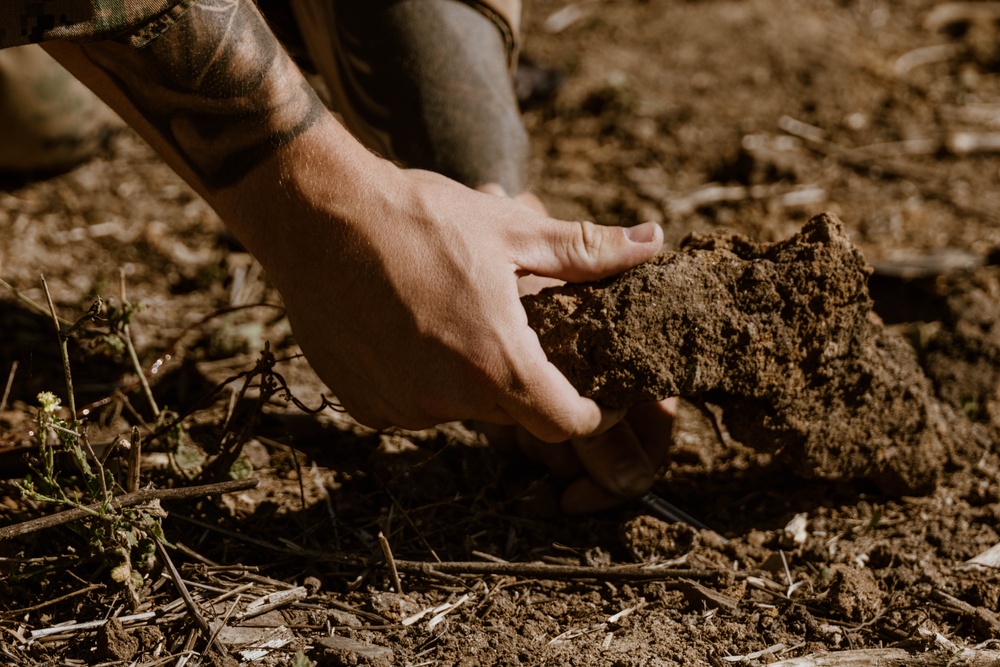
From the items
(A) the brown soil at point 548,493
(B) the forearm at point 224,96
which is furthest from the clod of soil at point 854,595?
(B) the forearm at point 224,96

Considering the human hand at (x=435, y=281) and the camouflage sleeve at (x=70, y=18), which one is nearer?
the camouflage sleeve at (x=70, y=18)

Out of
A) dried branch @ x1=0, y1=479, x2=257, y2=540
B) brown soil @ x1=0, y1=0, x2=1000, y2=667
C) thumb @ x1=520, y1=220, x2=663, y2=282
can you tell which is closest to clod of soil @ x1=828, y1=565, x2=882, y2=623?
brown soil @ x1=0, y1=0, x2=1000, y2=667

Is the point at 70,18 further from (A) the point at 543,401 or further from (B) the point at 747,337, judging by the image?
(B) the point at 747,337

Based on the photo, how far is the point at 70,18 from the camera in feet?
5.93

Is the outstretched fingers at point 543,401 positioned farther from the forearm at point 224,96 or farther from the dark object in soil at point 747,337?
the forearm at point 224,96

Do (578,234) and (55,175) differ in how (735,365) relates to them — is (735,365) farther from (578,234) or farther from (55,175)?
(55,175)

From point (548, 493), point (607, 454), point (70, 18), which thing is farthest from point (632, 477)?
point (70, 18)

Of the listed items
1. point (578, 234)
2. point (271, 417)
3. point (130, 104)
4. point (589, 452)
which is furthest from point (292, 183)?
point (589, 452)

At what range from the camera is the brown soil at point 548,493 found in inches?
75.6

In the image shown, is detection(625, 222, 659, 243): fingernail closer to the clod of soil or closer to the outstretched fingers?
the outstretched fingers

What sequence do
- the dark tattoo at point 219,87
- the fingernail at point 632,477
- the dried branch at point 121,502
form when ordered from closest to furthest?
the dried branch at point 121,502, the dark tattoo at point 219,87, the fingernail at point 632,477

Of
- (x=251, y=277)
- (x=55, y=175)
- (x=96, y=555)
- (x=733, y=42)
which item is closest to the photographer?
(x=96, y=555)

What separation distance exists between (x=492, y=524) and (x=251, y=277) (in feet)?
4.80

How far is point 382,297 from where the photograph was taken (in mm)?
1952
